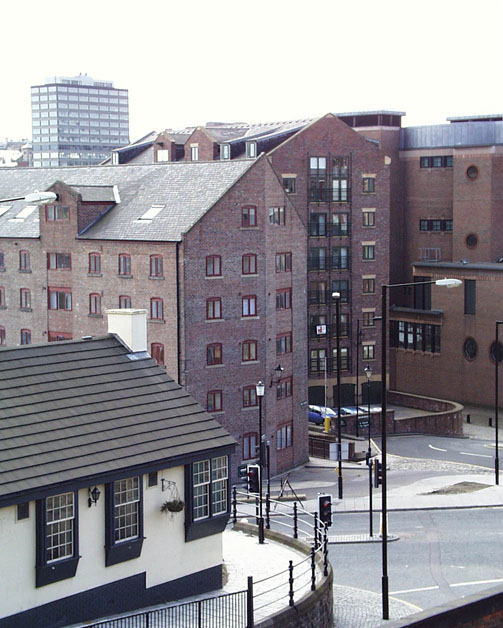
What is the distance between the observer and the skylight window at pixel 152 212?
194 ft

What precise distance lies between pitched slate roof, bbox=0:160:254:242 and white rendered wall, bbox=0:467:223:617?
30057 mm

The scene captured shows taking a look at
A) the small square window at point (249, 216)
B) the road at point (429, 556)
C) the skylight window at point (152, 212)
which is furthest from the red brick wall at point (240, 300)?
the road at point (429, 556)

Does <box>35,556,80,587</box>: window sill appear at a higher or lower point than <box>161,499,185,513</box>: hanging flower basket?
lower

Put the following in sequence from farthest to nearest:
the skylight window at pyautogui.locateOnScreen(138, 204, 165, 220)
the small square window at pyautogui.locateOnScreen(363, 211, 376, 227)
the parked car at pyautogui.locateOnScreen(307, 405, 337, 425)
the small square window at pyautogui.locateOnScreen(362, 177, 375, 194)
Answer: the small square window at pyautogui.locateOnScreen(363, 211, 376, 227)
the small square window at pyautogui.locateOnScreen(362, 177, 375, 194)
the parked car at pyautogui.locateOnScreen(307, 405, 337, 425)
the skylight window at pyautogui.locateOnScreen(138, 204, 165, 220)

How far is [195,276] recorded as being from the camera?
56562 mm

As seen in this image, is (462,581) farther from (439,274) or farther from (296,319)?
(439,274)

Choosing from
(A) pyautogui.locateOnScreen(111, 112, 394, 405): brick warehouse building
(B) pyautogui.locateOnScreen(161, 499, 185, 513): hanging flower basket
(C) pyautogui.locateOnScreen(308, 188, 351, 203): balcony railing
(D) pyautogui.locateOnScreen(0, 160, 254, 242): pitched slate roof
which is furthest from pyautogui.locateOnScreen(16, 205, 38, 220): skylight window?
(B) pyautogui.locateOnScreen(161, 499, 185, 513): hanging flower basket

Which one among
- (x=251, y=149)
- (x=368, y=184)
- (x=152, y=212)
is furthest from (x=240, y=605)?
(x=368, y=184)

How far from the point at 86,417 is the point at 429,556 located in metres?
15.3

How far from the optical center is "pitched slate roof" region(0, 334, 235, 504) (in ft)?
79.2

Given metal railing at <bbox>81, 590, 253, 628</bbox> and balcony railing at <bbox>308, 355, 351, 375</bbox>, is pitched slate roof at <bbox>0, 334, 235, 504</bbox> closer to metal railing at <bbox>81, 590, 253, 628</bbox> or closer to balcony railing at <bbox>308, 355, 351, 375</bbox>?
metal railing at <bbox>81, 590, 253, 628</bbox>

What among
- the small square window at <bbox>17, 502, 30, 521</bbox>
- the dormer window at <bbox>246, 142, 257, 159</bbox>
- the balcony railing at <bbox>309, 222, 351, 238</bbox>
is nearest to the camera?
Result: the small square window at <bbox>17, 502, 30, 521</bbox>

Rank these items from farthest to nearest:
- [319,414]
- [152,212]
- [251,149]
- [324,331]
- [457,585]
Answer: [324,331] < [251,149] < [319,414] < [152,212] < [457,585]

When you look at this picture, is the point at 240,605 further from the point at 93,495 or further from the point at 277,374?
the point at 277,374
